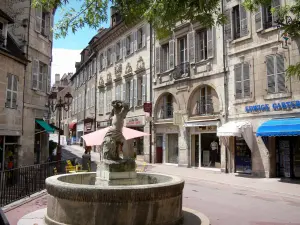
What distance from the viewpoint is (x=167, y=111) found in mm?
22562

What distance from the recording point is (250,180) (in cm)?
1417

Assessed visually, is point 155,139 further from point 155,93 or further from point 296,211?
point 296,211

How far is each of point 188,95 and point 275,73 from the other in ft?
21.1

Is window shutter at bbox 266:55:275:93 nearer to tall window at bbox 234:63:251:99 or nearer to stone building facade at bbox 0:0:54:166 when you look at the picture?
tall window at bbox 234:63:251:99

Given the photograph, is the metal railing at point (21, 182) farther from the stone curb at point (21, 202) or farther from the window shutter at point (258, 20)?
the window shutter at point (258, 20)

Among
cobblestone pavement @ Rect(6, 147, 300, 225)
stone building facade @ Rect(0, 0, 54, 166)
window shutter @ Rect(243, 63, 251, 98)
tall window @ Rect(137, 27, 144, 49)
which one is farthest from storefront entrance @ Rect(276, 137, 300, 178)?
tall window @ Rect(137, 27, 144, 49)

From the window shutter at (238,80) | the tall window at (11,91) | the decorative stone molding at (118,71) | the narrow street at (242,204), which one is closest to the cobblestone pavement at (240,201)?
the narrow street at (242,204)

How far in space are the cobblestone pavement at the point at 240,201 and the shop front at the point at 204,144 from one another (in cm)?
382

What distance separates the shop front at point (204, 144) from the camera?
60.4 ft

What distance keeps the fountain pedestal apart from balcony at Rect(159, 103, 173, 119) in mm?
15423

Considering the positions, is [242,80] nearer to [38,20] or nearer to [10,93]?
[10,93]

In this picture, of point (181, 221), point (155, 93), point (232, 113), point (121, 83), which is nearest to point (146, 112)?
point (155, 93)

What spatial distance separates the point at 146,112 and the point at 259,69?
10.4 metres

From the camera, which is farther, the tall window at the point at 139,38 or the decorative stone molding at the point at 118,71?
the decorative stone molding at the point at 118,71
